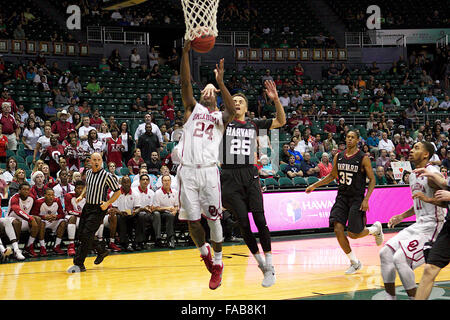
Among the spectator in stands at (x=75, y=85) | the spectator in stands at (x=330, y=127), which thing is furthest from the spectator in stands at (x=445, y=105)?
the spectator in stands at (x=75, y=85)

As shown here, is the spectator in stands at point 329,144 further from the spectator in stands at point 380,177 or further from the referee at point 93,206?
the referee at point 93,206

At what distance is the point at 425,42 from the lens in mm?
28234

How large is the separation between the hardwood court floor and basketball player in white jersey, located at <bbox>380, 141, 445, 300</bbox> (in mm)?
1087

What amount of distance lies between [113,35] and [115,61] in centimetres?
299

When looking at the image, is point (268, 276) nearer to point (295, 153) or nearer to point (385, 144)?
point (295, 153)

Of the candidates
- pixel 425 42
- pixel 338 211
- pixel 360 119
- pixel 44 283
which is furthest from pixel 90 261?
pixel 425 42

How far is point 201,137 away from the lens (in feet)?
20.4

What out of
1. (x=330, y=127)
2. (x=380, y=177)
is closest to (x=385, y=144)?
(x=330, y=127)

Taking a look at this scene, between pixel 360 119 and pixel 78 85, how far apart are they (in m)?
9.85

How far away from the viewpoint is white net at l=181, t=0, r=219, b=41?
617cm

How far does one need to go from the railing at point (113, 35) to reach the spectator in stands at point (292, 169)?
1058cm

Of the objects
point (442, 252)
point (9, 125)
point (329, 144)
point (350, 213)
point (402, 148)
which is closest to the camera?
point (442, 252)


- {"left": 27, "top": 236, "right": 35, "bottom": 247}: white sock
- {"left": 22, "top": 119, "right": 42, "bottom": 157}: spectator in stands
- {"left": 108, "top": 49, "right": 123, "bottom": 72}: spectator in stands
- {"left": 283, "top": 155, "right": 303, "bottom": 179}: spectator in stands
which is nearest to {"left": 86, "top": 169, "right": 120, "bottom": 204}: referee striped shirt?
{"left": 27, "top": 236, "right": 35, "bottom": 247}: white sock

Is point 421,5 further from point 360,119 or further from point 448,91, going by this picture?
point 360,119
